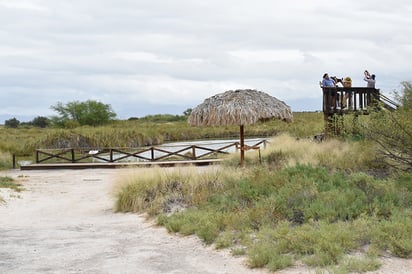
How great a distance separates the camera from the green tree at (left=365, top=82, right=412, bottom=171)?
13539 millimetres

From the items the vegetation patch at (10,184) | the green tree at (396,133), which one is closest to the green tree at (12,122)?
the vegetation patch at (10,184)

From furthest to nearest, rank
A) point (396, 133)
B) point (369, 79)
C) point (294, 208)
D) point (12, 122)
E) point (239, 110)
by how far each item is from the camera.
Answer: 1. point (12, 122)
2. point (369, 79)
3. point (239, 110)
4. point (396, 133)
5. point (294, 208)

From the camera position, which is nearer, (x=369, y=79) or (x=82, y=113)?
(x=369, y=79)

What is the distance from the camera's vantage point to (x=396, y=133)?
45.3 ft

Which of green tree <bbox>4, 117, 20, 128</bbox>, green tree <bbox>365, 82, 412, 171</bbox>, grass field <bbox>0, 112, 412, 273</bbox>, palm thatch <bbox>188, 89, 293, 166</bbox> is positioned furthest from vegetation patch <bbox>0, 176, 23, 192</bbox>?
green tree <bbox>4, 117, 20, 128</bbox>

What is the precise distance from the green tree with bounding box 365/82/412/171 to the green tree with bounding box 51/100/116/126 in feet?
149

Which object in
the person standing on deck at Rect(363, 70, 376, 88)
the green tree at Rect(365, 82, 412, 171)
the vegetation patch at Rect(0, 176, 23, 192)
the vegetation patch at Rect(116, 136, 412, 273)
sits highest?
the person standing on deck at Rect(363, 70, 376, 88)

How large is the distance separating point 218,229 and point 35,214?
6.10 m

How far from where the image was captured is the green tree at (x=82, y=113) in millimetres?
57875

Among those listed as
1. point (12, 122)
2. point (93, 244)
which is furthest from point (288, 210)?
point (12, 122)

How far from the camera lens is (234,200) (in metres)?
11.5

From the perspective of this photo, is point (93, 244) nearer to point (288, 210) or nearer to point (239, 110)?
point (288, 210)

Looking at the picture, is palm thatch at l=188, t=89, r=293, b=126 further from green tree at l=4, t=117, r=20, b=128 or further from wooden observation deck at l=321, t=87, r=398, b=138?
green tree at l=4, t=117, r=20, b=128

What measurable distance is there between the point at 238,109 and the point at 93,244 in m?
10.1
